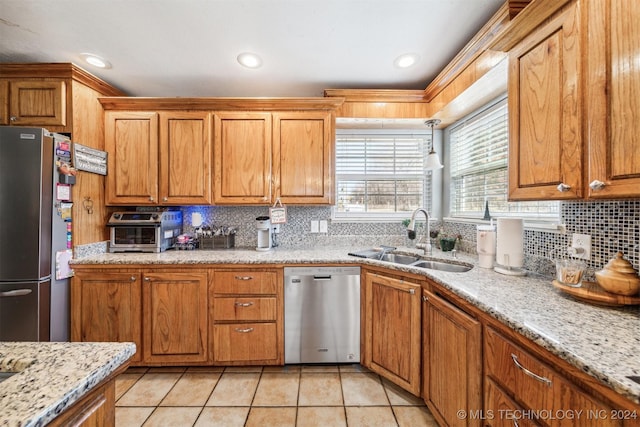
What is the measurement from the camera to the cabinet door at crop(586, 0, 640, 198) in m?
0.88

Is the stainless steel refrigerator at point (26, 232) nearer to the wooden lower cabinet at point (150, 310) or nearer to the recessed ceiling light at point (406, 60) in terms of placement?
the wooden lower cabinet at point (150, 310)

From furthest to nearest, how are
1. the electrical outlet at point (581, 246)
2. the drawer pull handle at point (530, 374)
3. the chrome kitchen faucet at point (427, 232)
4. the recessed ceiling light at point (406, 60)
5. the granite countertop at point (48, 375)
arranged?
the chrome kitchen faucet at point (427, 232), the recessed ceiling light at point (406, 60), the electrical outlet at point (581, 246), the drawer pull handle at point (530, 374), the granite countertop at point (48, 375)

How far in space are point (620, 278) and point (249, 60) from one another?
2492 mm

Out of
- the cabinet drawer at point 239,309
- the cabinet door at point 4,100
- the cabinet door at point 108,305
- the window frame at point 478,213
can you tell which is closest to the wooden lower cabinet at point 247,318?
the cabinet drawer at point 239,309

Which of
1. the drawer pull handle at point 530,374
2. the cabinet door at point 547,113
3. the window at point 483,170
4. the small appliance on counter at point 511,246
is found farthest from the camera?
the window at point 483,170

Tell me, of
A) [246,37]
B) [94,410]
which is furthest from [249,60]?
[94,410]

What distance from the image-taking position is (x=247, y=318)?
1995 millimetres

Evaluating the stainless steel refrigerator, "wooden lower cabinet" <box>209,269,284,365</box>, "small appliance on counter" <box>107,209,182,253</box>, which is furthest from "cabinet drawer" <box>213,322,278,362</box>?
the stainless steel refrigerator

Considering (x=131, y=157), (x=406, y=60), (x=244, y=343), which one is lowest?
(x=244, y=343)

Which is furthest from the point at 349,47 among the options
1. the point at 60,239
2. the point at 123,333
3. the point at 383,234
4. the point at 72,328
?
the point at 72,328

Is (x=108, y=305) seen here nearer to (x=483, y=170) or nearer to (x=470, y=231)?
(x=470, y=231)

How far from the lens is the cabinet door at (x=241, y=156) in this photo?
2.32 m

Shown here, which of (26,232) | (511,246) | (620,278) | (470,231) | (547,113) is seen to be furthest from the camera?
(470,231)

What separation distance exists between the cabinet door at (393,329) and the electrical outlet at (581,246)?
85cm
